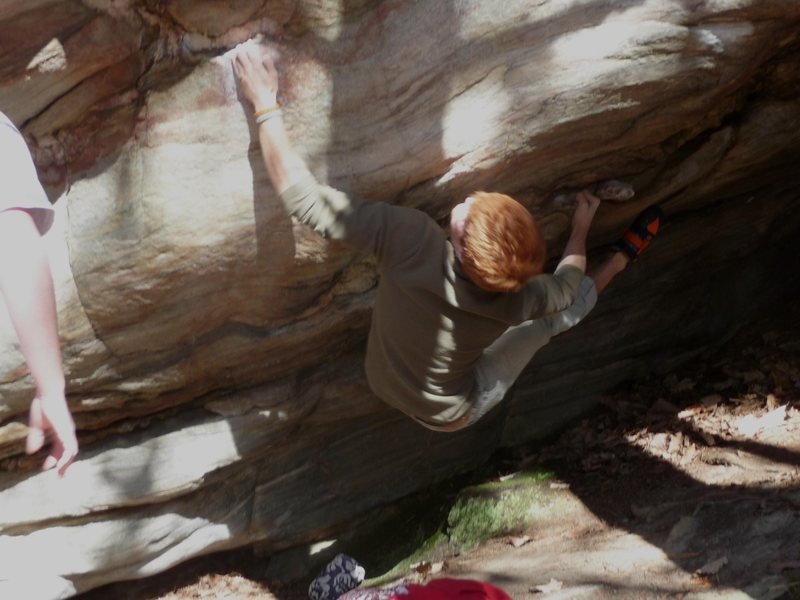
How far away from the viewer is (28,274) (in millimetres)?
2377

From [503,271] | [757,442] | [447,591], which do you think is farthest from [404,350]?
[757,442]

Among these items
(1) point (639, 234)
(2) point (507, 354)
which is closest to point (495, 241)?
(2) point (507, 354)

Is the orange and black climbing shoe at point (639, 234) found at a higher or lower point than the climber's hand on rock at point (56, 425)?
lower

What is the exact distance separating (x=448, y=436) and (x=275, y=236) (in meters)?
2.77

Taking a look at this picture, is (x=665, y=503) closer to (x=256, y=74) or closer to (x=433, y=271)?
(x=433, y=271)

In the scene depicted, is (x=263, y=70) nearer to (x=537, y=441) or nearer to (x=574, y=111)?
(x=574, y=111)

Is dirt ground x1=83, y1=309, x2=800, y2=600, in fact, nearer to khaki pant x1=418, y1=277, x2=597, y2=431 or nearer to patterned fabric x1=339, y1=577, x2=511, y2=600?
khaki pant x1=418, y1=277, x2=597, y2=431

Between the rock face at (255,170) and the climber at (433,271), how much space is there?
1.02 feet

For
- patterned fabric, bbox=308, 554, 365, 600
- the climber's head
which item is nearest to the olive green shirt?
the climber's head

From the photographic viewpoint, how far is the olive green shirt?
4105 mm

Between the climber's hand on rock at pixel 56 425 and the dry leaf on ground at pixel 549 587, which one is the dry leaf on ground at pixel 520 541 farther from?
the climber's hand on rock at pixel 56 425

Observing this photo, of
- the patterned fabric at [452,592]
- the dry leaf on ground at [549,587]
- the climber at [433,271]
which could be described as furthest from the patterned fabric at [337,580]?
the patterned fabric at [452,592]

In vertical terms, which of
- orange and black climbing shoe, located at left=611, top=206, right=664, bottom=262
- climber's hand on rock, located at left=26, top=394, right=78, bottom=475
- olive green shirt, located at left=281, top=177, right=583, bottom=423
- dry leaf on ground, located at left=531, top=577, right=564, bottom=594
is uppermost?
climber's hand on rock, located at left=26, top=394, right=78, bottom=475

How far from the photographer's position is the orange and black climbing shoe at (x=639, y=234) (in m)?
5.39
